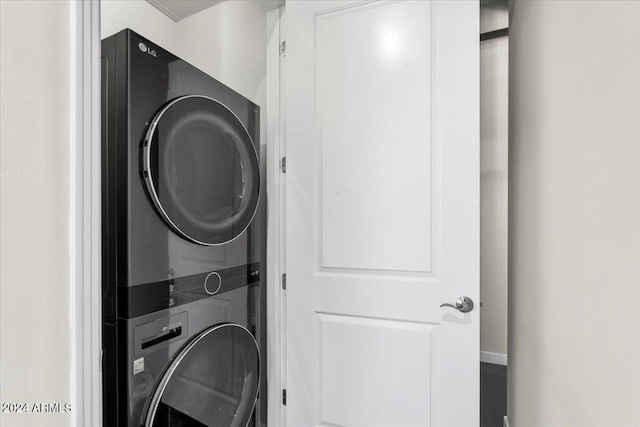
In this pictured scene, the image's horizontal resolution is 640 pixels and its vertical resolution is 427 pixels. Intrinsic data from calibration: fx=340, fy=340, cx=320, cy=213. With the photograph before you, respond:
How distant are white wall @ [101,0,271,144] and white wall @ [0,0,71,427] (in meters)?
0.34

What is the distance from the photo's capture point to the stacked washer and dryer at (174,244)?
0.83 metres

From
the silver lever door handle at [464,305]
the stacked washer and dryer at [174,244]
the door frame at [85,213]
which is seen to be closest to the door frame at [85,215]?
the door frame at [85,213]

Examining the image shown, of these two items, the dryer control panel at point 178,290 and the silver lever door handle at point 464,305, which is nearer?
the dryer control panel at point 178,290

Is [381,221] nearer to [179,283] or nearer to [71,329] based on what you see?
[179,283]

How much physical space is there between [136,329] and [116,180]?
38cm

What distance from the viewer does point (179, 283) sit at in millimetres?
985

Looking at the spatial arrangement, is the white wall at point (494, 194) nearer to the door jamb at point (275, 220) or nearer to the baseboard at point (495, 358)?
the baseboard at point (495, 358)

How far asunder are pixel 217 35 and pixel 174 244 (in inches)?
33.6

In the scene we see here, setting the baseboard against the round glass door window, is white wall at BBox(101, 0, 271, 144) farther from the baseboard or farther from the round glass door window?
the baseboard

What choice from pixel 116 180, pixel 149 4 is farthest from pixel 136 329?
pixel 149 4

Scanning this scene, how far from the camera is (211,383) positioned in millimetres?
1119

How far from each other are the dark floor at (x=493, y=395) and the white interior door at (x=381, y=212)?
1.47 ft

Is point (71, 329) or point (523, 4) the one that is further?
point (523, 4)

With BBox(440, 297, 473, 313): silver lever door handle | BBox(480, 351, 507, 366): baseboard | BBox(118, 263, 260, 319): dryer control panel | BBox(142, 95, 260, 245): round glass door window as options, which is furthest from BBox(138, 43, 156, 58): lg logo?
BBox(480, 351, 507, 366): baseboard
